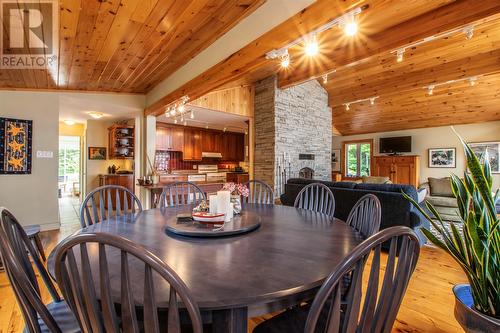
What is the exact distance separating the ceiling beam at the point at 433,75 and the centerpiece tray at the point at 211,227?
5384 mm

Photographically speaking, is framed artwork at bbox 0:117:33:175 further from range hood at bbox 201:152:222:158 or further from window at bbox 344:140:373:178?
window at bbox 344:140:373:178

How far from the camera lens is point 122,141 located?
6.17m

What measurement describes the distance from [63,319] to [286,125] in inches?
207

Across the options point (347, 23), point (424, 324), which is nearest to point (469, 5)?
point (347, 23)

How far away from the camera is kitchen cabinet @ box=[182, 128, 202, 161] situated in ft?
25.5

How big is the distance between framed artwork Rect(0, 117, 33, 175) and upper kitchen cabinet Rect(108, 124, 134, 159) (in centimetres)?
214

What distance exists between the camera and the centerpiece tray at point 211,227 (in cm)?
138

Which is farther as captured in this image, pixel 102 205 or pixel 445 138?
pixel 445 138

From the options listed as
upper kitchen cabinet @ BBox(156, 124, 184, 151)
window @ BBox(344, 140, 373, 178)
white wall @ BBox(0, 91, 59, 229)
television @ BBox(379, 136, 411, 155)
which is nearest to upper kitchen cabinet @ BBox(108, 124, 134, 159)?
upper kitchen cabinet @ BBox(156, 124, 184, 151)

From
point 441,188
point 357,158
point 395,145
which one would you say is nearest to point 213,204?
point 441,188

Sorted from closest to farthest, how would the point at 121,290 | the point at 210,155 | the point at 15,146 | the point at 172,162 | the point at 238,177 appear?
the point at 121,290 < the point at 15,146 < the point at 238,177 < the point at 172,162 < the point at 210,155

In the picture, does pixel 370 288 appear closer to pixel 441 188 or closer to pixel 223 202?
pixel 223 202

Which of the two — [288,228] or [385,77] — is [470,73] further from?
[288,228]

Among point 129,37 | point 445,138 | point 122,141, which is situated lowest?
point 122,141
